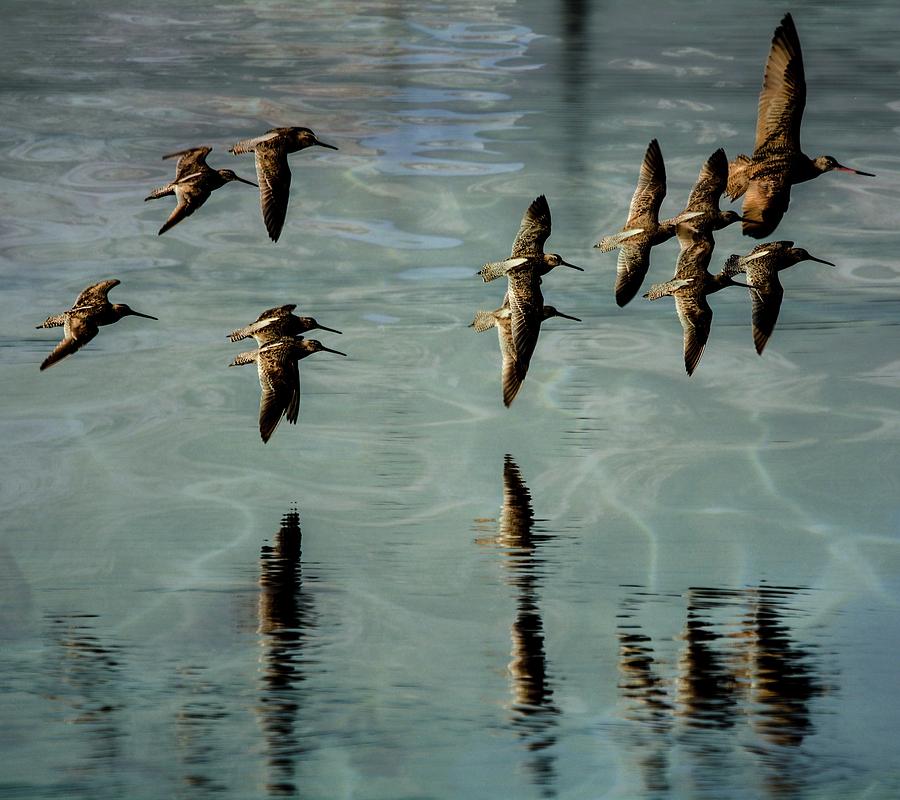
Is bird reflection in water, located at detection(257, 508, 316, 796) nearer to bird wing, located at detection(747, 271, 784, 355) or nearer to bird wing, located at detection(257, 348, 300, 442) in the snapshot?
bird wing, located at detection(257, 348, 300, 442)

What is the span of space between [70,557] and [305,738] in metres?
3.70

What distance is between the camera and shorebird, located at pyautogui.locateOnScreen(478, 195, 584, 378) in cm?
1377

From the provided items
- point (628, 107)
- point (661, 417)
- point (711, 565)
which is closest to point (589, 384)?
point (661, 417)

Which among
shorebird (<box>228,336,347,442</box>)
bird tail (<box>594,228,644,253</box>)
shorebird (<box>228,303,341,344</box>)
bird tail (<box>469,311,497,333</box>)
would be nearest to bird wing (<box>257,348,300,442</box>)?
shorebird (<box>228,336,347,442</box>)

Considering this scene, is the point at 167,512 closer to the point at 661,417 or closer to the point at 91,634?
the point at 91,634

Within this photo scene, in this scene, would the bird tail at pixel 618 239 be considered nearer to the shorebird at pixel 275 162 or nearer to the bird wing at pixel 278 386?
the shorebird at pixel 275 162

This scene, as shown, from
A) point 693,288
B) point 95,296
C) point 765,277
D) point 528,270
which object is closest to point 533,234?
point 528,270

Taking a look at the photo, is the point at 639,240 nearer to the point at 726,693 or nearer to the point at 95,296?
the point at 726,693

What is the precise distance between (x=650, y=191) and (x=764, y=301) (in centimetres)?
135

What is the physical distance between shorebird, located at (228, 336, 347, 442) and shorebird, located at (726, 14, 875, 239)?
3491 millimetres

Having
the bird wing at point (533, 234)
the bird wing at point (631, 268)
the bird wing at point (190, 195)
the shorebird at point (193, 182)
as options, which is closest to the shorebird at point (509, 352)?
the bird wing at point (533, 234)

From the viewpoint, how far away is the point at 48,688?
11930mm

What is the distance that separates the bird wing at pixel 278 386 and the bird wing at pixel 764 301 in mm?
3935

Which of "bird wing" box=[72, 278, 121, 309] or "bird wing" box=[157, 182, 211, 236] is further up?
"bird wing" box=[157, 182, 211, 236]
